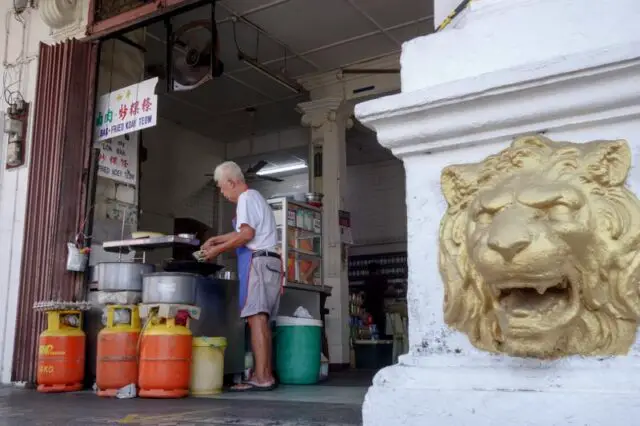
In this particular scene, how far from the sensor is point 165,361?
3.92 meters

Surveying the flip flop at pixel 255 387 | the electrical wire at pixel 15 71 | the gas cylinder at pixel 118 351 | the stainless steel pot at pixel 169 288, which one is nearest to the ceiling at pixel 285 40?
the electrical wire at pixel 15 71

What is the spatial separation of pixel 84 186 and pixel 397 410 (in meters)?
4.74

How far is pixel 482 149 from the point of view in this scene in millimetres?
1126

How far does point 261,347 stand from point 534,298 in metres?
3.43

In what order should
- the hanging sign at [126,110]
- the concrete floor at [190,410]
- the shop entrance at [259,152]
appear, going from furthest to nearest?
the shop entrance at [259,152], the hanging sign at [126,110], the concrete floor at [190,410]

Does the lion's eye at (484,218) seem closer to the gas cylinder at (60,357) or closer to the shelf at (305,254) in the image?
the gas cylinder at (60,357)

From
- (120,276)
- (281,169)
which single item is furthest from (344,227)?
(120,276)

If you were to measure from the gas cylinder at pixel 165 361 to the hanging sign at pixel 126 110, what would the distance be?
6.37 feet

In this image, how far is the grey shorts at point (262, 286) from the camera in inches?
166

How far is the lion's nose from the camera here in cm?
88

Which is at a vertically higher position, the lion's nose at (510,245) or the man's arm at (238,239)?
the man's arm at (238,239)

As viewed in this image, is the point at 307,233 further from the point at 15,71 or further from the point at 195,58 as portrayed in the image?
the point at 15,71

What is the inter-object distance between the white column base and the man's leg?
3142 millimetres

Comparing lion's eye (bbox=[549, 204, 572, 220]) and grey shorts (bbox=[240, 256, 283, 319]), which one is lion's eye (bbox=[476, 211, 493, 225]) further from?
grey shorts (bbox=[240, 256, 283, 319])
